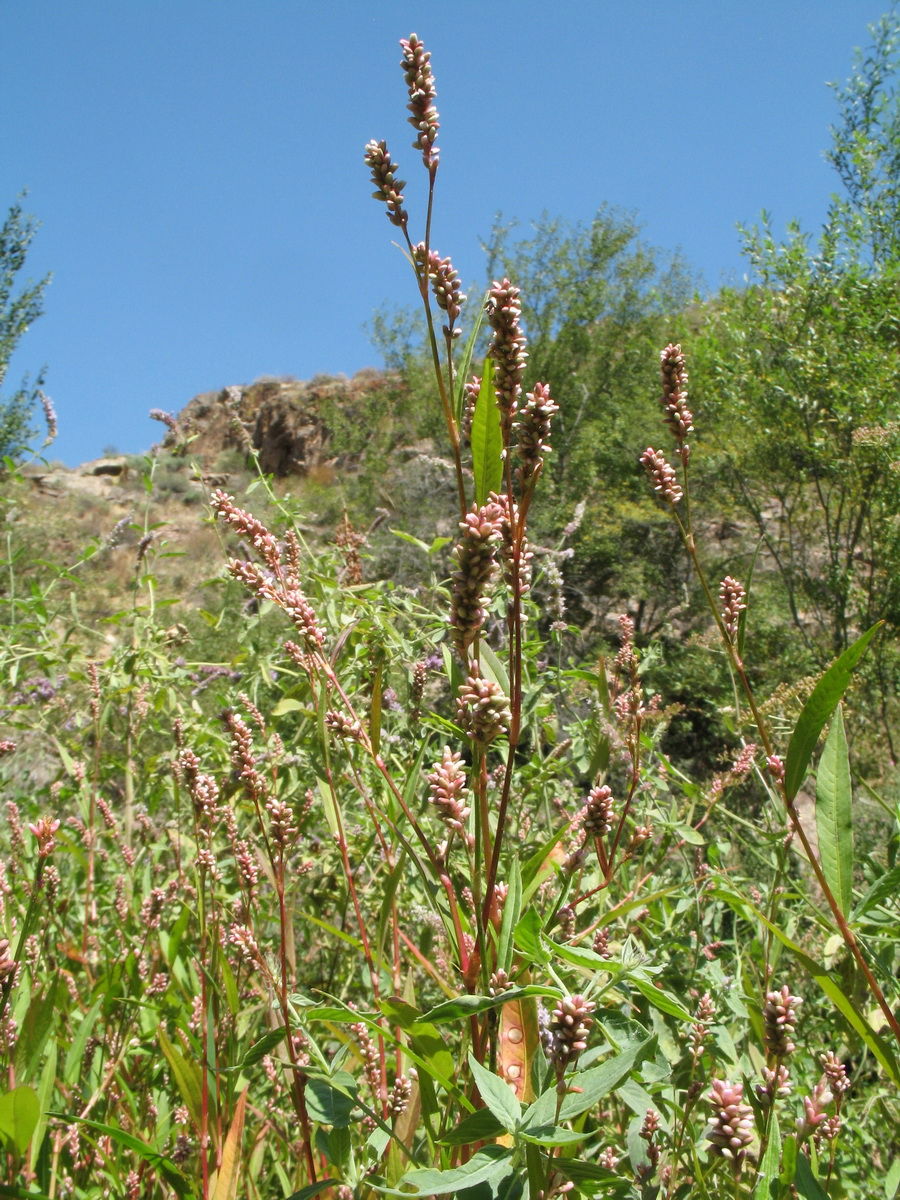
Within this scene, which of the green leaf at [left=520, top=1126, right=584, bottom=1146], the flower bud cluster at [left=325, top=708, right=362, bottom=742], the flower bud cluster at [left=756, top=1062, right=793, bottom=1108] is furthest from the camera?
the flower bud cluster at [left=325, top=708, right=362, bottom=742]

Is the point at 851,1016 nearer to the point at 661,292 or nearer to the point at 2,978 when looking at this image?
the point at 2,978

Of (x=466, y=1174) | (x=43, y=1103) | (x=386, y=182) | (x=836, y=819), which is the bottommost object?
(x=43, y=1103)

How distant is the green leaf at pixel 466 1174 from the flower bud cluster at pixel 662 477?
620 millimetres

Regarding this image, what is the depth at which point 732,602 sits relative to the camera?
0.91 m

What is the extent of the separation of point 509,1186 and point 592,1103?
0.35 ft

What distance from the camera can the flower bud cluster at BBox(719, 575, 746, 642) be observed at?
0.89 meters

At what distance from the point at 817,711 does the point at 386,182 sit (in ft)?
1.93

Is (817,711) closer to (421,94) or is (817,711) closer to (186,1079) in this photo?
(421,94)

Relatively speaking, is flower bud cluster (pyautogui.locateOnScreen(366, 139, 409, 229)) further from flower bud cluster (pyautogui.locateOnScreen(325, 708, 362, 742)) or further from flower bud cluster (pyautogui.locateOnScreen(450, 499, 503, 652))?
flower bud cluster (pyautogui.locateOnScreen(325, 708, 362, 742))

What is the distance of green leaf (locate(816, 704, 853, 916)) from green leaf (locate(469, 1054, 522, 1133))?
29cm

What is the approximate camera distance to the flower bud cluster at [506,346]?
57 cm

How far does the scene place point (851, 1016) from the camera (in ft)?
1.86

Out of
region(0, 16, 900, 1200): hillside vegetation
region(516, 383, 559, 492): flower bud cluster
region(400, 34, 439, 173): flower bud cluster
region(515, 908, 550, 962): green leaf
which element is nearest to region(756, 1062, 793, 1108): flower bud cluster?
region(0, 16, 900, 1200): hillside vegetation

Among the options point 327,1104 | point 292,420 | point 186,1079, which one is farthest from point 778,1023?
point 292,420
